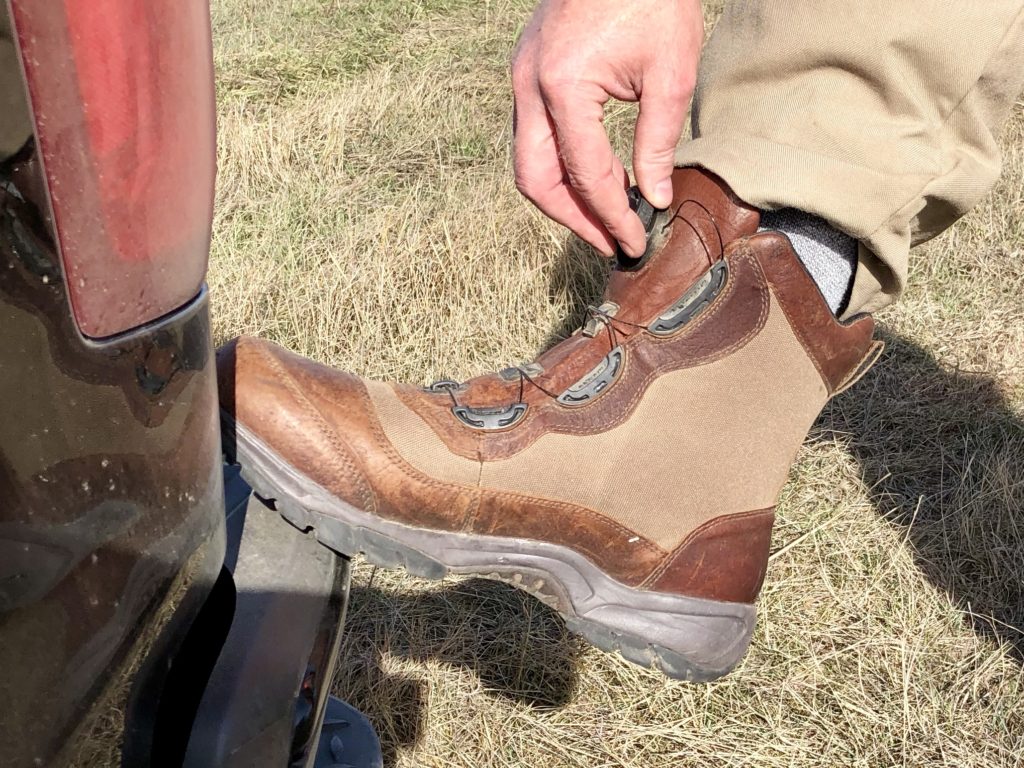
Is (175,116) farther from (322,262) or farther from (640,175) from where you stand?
(322,262)

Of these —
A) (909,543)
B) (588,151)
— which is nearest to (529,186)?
(588,151)

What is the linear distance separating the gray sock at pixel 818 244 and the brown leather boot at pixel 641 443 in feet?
0.33

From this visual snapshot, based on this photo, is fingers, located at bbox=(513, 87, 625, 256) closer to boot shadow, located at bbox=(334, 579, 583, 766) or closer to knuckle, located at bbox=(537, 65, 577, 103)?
knuckle, located at bbox=(537, 65, 577, 103)

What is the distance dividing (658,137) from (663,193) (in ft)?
0.36

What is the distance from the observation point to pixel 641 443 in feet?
4.68

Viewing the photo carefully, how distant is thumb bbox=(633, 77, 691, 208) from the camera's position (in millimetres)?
1289

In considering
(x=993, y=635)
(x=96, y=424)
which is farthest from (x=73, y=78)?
(x=993, y=635)
